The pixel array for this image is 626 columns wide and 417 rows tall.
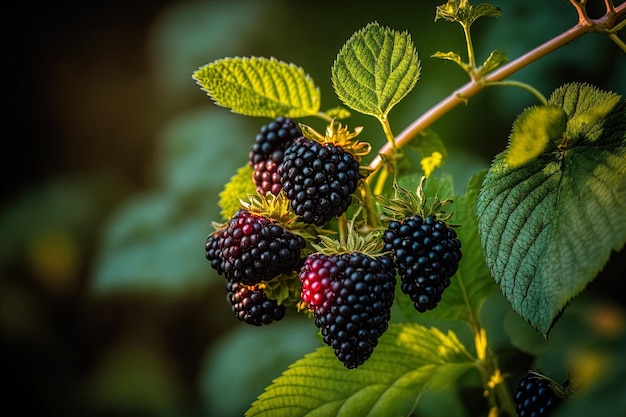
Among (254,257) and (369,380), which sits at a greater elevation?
(254,257)

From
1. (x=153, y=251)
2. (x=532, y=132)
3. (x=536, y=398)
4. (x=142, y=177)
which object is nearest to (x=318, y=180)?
(x=532, y=132)

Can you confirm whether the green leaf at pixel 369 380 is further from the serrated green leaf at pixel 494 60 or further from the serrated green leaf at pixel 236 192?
the serrated green leaf at pixel 494 60

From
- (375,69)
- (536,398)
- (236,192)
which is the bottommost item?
(536,398)

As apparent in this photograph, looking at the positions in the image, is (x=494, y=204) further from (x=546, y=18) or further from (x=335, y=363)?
(x=546, y=18)

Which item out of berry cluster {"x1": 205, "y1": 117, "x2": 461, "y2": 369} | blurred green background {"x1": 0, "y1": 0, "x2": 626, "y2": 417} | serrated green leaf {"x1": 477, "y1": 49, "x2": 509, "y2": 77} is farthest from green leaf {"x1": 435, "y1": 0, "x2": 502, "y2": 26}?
blurred green background {"x1": 0, "y1": 0, "x2": 626, "y2": 417}

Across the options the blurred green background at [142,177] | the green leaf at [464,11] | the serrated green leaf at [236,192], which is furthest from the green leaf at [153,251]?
the green leaf at [464,11]

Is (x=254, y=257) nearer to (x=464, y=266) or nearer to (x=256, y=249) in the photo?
(x=256, y=249)

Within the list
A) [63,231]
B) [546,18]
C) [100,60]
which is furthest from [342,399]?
[100,60]
